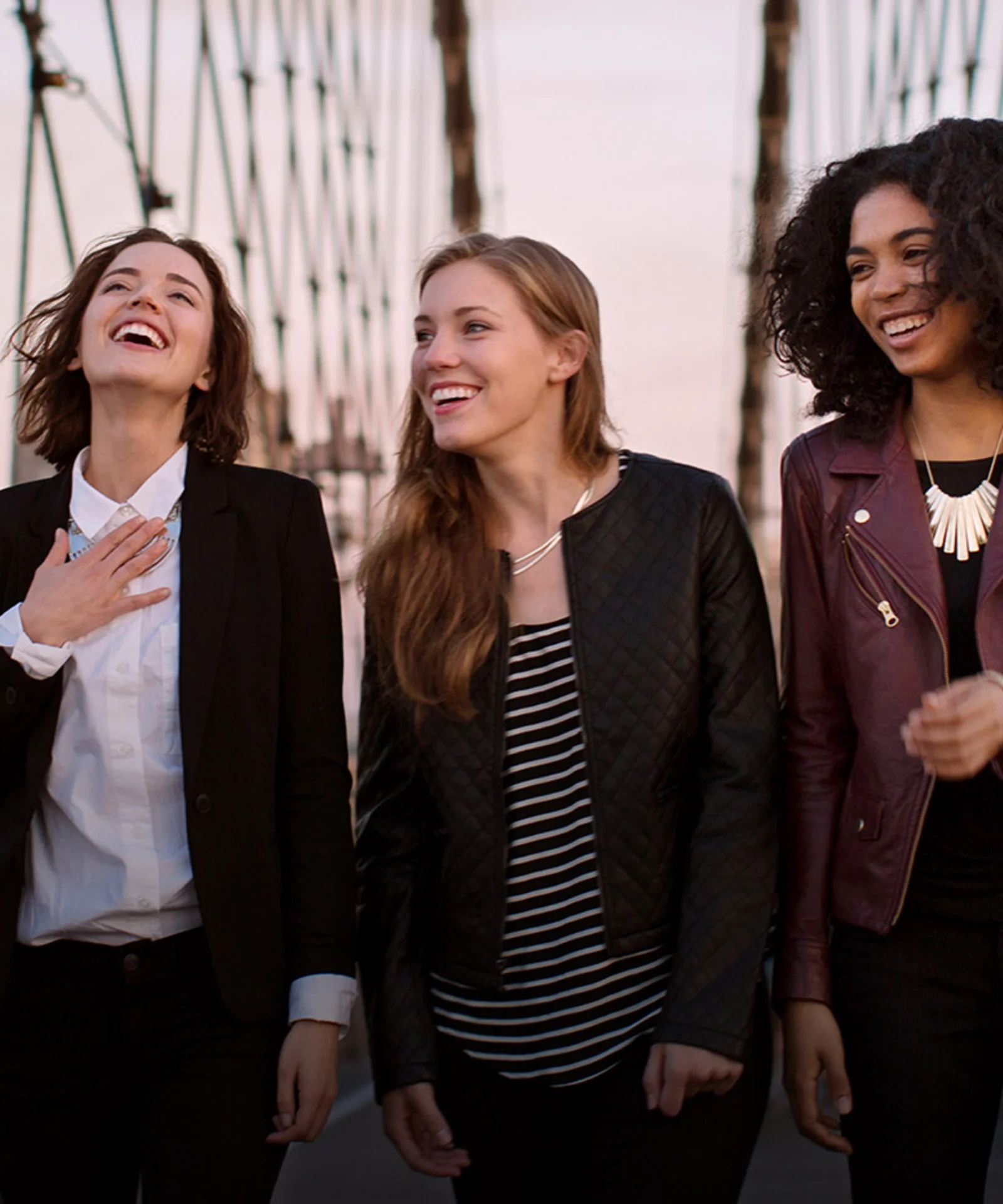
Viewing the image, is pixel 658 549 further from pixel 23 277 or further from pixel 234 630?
pixel 23 277

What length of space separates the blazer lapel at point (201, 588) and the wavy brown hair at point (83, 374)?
8cm

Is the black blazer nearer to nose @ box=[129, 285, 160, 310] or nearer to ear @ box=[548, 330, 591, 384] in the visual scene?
nose @ box=[129, 285, 160, 310]

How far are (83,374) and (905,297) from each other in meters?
Answer: 1.13

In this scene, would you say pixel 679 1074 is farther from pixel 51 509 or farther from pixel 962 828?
pixel 51 509

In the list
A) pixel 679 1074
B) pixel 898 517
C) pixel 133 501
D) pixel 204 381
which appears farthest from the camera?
pixel 204 381

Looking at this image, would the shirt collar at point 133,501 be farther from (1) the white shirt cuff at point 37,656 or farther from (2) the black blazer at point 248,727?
(1) the white shirt cuff at point 37,656

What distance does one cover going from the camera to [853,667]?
82.2 inches

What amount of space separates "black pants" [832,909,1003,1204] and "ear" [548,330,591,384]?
33.9 inches

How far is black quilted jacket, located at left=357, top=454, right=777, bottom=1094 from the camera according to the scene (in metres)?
2.05

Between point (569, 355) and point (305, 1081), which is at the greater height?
point (569, 355)

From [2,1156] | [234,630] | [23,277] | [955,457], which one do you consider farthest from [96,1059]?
[23,277]

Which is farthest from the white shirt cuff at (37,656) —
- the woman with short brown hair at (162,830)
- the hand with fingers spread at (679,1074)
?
the hand with fingers spread at (679,1074)

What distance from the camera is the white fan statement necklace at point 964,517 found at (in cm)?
202

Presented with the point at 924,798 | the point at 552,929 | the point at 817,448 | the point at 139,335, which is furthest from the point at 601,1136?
the point at 139,335
